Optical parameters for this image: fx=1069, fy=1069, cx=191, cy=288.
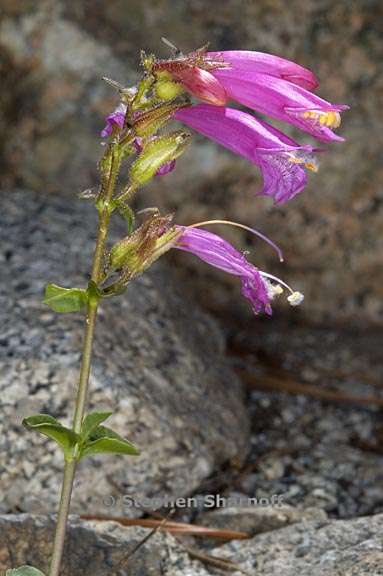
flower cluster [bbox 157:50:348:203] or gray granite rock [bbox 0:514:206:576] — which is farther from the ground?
flower cluster [bbox 157:50:348:203]

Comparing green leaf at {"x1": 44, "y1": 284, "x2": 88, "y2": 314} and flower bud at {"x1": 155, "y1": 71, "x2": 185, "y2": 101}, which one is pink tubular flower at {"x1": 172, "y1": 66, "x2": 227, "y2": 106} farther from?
green leaf at {"x1": 44, "y1": 284, "x2": 88, "y2": 314}

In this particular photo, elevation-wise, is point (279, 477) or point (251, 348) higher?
point (251, 348)

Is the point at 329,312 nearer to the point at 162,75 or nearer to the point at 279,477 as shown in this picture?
the point at 279,477

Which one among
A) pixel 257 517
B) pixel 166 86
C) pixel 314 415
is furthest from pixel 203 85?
pixel 314 415

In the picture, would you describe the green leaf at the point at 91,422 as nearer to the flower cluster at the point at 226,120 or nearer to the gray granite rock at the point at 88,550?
the flower cluster at the point at 226,120

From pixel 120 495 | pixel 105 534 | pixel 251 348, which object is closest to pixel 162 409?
pixel 120 495

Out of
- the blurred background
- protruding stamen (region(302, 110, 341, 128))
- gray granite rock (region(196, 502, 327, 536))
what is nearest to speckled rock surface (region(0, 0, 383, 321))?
the blurred background
